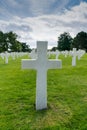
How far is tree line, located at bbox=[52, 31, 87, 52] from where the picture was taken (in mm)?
85738

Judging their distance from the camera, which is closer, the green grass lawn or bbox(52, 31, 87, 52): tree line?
the green grass lawn

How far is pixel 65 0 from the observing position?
10516 millimetres

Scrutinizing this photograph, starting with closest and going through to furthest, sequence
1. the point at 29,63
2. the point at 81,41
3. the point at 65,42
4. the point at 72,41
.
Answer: the point at 29,63, the point at 81,41, the point at 72,41, the point at 65,42

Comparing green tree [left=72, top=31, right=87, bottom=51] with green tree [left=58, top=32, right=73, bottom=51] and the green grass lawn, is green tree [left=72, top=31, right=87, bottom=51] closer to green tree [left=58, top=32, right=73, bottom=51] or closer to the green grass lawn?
green tree [left=58, top=32, right=73, bottom=51]

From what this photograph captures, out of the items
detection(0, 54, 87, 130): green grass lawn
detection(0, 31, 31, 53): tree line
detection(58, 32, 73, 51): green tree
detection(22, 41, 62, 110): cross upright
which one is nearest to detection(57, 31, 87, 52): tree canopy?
detection(58, 32, 73, 51): green tree

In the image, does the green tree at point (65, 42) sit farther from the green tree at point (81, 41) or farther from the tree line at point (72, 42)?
the green tree at point (81, 41)

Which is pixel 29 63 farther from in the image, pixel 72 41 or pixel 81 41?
pixel 72 41

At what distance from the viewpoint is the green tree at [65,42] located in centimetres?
9438

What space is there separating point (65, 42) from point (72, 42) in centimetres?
422

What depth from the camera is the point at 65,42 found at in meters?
96.6

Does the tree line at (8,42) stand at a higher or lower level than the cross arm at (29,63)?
higher

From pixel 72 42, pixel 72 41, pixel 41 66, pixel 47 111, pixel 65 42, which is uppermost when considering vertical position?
pixel 72 41

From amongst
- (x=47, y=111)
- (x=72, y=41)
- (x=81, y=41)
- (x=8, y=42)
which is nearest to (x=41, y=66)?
(x=47, y=111)

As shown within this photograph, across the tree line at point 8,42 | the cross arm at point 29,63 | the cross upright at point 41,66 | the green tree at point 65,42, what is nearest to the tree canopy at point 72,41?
the green tree at point 65,42
